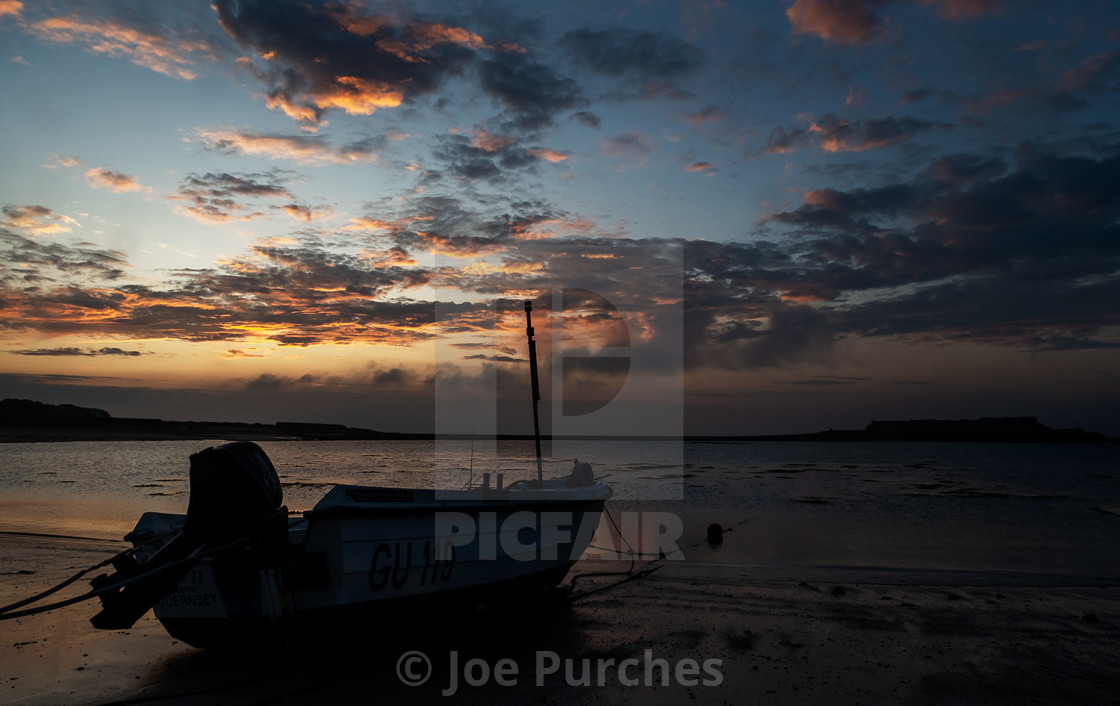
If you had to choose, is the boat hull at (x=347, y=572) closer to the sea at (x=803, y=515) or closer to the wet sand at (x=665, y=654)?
the wet sand at (x=665, y=654)

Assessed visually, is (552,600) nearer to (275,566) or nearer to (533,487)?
(533,487)

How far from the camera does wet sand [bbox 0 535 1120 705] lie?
7.01 m

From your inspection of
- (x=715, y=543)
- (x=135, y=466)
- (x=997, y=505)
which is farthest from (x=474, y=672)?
(x=135, y=466)

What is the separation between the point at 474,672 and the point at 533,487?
4.59 metres

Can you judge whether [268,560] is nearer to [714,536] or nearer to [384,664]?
[384,664]

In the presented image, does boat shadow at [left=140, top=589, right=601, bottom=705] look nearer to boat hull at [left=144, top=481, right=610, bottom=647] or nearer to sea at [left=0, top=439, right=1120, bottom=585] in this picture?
boat hull at [left=144, top=481, right=610, bottom=647]

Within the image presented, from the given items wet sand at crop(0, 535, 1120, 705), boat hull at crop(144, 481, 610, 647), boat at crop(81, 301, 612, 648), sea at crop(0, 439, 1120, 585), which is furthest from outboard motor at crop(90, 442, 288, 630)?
sea at crop(0, 439, 1120, 585)

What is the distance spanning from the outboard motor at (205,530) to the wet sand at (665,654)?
0.96 meters

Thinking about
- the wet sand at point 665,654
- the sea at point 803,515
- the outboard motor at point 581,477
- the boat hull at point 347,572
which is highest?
the outboard motor at point 581,477

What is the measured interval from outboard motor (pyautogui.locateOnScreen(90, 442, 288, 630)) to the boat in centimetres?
1

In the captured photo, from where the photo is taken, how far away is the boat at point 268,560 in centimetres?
730

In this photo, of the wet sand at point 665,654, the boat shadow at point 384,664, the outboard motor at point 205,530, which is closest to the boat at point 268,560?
the outboard motor at point 205,530

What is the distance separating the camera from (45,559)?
14.1 m

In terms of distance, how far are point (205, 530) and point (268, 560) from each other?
812 mm
